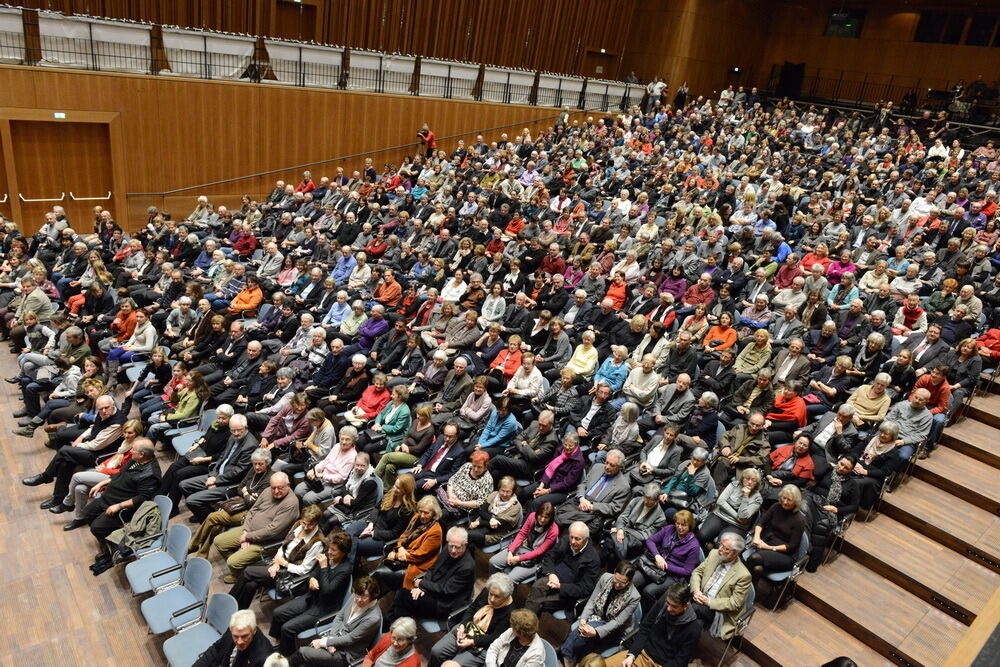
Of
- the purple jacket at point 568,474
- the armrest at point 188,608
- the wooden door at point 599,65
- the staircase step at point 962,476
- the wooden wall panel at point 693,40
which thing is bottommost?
the armrest at point 188,608

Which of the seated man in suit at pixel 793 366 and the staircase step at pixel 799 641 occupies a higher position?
the seated man in suit at pixel 793 366

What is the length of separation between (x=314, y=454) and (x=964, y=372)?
5.79m

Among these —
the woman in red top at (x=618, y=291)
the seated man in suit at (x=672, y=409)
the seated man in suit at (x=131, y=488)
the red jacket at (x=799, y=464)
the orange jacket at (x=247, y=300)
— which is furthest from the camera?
the orange jacket at (x=247, y=300)

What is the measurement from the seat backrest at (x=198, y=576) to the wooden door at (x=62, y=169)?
389 inches

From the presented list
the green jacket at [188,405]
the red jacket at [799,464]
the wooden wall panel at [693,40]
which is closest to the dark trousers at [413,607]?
the red jacket at [799,464]

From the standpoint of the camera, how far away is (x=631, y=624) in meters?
4.11

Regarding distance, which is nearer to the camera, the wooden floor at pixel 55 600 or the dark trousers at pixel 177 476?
the wooden floor at pixel 55 600

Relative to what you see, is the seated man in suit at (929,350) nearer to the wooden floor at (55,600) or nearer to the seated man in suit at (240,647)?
the seated man in suit at (240,647)

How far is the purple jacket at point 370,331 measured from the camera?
7.53 metres

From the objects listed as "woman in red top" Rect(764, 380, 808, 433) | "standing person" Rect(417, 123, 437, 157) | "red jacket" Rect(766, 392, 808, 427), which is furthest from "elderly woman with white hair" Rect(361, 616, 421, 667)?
"standing person" Rect(417, 123, 437, 157)

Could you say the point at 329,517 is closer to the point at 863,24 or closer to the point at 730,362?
the point at 730,362

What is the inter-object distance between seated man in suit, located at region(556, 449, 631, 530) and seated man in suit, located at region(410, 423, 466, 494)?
981mm

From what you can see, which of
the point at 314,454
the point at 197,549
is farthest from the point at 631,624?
the point at 197,549

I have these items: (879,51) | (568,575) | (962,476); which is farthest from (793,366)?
(879,51)
